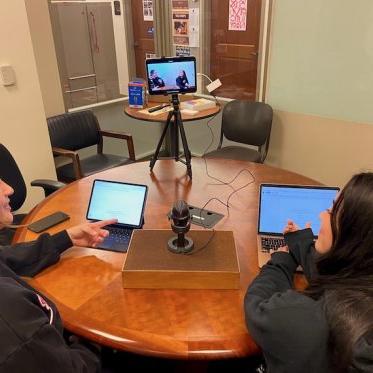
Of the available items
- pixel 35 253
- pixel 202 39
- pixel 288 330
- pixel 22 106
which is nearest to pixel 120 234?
pixel 35 253

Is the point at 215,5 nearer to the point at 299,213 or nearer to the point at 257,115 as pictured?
the point at 257,115

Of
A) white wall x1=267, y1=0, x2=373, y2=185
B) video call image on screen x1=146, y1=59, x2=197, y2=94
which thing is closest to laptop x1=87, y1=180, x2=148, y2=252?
video call image on screen x1=146, y1=59, x2=197, y2=94

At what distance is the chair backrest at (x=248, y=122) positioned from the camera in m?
3.01

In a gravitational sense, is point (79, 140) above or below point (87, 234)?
below

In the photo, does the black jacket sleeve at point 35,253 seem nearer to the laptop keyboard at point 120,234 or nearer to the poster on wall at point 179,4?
the laptop keyboard at point 120,234

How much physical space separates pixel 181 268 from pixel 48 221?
687 mm

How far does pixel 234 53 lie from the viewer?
3463 millimetres

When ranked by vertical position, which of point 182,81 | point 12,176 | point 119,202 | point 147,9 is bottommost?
point 12,176

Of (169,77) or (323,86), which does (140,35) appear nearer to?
(169,77)

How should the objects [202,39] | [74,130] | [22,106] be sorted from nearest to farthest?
[22,106] → [74,130] → [202,39]

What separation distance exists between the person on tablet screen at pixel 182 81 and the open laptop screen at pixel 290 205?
126 cm

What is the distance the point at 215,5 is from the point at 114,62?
1144 mm

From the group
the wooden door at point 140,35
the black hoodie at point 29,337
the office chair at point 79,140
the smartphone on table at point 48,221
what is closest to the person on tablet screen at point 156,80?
the office chair at point 79,140

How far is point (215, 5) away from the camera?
11.3 ft
